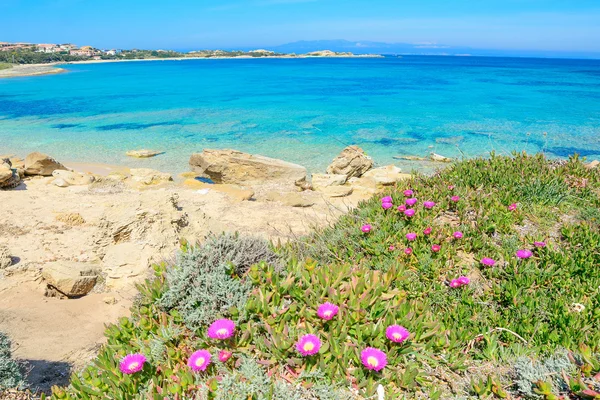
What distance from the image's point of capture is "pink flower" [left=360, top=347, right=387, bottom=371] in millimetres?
2246

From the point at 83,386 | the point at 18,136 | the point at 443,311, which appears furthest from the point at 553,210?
the point at 18,136

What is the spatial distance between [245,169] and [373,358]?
11.6m

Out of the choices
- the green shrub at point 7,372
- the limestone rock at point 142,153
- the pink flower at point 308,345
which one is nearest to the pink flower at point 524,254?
the pink flower at point 308,345

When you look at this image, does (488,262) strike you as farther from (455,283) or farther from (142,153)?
(142,153)

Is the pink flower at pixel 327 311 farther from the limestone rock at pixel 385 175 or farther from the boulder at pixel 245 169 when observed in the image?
the boulder at pixel 245 169

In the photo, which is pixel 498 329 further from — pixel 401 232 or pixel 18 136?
pixel 18 136

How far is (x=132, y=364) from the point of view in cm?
234

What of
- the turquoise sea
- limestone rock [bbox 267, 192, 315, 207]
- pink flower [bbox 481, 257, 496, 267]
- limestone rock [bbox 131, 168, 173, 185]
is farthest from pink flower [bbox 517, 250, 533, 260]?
limestone rock [bbox 131, 168, 173, 185]

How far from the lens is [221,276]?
3.02 meters

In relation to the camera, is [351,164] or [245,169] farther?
[351,164]

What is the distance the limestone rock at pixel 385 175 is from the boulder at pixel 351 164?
0.89ft

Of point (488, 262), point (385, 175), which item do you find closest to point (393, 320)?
point (488, 262)

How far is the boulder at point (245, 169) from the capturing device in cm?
1321

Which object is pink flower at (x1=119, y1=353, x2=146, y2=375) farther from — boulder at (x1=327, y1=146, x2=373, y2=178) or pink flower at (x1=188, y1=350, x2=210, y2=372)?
boulder at (x1=327, y1=146, x2=373, y2=178)
